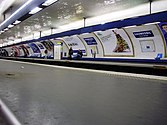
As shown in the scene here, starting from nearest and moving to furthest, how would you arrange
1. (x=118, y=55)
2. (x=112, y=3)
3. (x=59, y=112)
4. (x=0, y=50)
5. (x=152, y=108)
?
1. (x=59, y=112)
2. (x=152, y=108)
3. (x=112, y=3)
4. (x=118, y=55)
5. (x=0, y=50)

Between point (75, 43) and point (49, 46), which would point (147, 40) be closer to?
point (75, 43)

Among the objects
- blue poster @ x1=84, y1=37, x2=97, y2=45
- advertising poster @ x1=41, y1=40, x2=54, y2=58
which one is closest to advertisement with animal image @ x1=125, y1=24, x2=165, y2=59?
blue poster @ x1=84, y1=37, x2=97, y2=45

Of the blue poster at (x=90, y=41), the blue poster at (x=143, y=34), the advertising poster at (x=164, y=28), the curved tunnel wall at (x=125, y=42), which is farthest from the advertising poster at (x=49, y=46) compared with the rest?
the advertising poster at (x=164, y=28)

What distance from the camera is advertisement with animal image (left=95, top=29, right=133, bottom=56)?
450 inches

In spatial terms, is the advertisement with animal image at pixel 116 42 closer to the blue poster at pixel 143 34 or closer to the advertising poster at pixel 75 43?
the blue poster at pixel 143 34

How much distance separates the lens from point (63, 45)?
17.8 meters

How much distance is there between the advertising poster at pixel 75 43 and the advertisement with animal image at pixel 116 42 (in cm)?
243

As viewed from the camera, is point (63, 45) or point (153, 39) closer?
point (153, 39)

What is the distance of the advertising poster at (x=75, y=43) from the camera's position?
15.3m

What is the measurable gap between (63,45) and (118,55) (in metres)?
6.81

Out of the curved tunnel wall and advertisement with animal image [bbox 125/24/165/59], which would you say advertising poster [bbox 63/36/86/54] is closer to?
the curved tunnel wall

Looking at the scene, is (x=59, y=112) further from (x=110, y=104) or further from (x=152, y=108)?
(x=152, y=108)

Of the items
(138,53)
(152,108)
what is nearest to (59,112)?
(152,108)

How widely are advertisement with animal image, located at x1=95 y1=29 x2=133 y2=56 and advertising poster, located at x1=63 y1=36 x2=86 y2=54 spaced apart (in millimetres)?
2429
